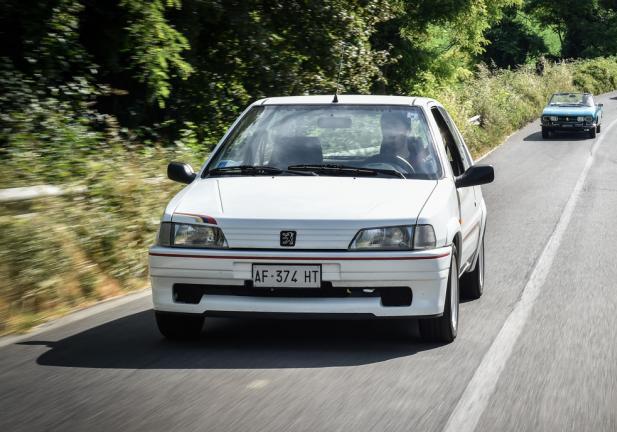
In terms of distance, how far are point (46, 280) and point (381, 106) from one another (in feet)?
9.47

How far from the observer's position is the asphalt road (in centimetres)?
496

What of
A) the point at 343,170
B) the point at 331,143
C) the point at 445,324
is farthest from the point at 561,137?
the point at 445,324

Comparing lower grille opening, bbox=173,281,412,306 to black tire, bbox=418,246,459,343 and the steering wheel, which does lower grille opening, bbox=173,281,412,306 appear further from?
the steering wheel

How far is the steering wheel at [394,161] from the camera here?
7254mm

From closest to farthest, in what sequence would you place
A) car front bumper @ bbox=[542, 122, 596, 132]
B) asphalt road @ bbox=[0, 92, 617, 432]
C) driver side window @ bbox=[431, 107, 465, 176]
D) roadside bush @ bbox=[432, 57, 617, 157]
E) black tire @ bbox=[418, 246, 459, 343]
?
asphalt road @ bbox=[0, 92, 617, 432] → black tire @ bbox=[418, 246, 459, 343] → driver side window @ bbox=[431, 107, 465, 176] → roadside bush @ bbox=[432, 57, 617, 157] → car front bumper @ bbox=[542, 122, 596, 132]

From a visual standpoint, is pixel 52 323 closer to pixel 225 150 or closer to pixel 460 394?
pixel 225 150

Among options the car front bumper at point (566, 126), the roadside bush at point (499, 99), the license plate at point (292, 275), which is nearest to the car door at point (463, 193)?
the license plate at point (292, 275)

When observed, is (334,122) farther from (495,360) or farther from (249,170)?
(495,360)

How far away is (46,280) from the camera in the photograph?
8031mm

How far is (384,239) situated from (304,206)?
533 mm

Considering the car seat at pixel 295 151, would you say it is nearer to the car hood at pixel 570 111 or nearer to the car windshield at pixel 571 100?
the car hood at pixel 570 111

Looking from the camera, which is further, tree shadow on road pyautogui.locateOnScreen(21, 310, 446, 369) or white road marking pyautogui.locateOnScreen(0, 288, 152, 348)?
white road marking pyautogui.locateOnScreen(0, 288, 152, 348)

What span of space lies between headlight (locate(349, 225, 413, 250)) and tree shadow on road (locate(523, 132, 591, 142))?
30700mm

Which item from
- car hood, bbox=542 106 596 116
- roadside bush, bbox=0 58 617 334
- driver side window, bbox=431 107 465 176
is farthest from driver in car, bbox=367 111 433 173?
car hood, bbox=542 106 596 116
